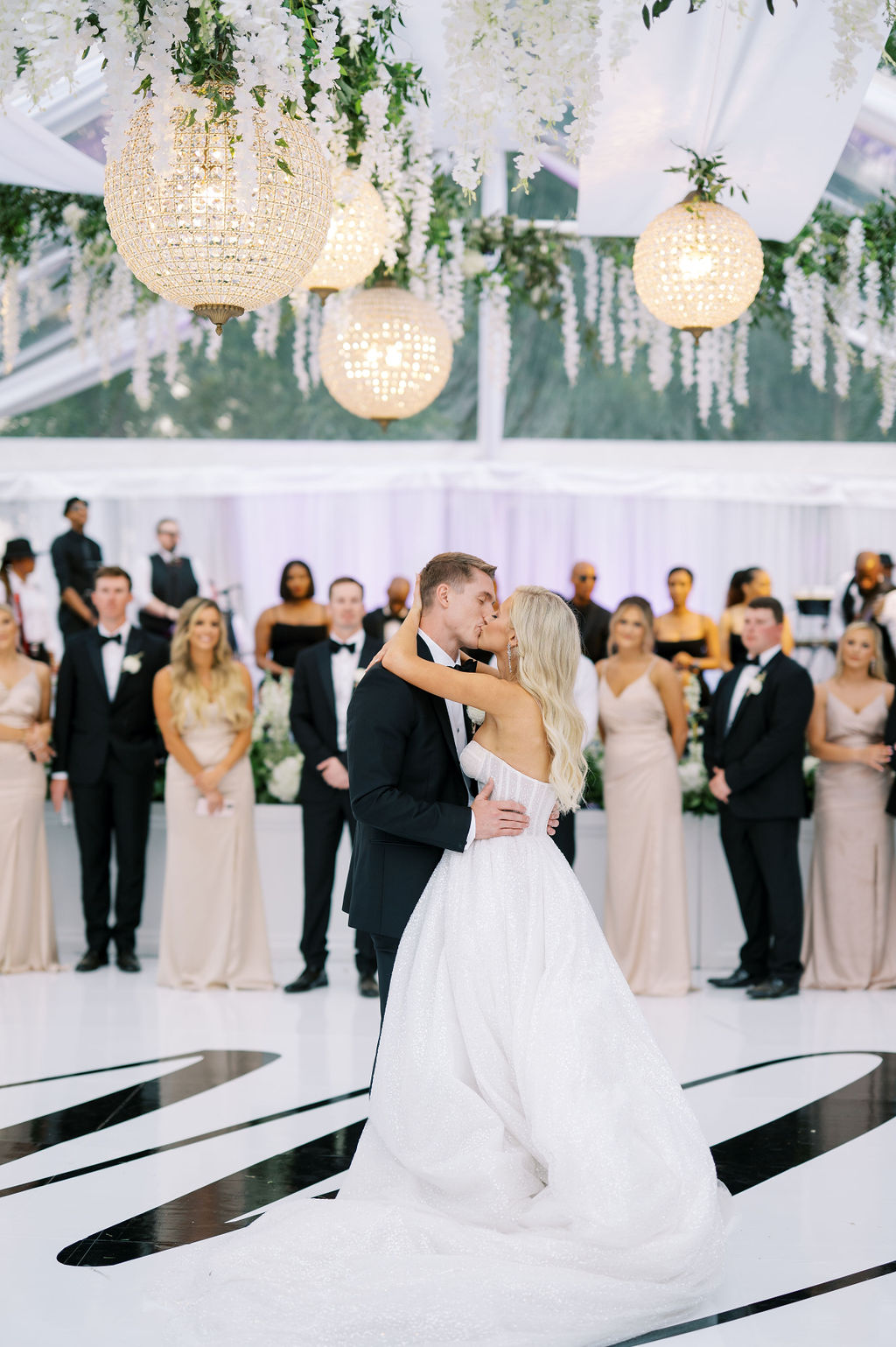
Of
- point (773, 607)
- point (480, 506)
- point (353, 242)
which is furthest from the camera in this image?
point (480, 506)

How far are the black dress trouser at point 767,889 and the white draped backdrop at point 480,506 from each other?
5024 millimetres

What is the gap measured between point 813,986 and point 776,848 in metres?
0.68

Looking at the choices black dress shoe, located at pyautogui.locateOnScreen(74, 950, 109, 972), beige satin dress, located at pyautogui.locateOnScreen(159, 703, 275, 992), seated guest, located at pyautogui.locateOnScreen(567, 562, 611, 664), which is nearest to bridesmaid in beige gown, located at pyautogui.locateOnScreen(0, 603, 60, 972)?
black dress shoe, located at pyautogui.locateOnScreen(74, 950, 109, 972)

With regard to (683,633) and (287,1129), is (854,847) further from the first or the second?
(287,1129)

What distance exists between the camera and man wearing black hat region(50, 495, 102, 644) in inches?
370

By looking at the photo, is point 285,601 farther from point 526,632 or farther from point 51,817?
point 526,632

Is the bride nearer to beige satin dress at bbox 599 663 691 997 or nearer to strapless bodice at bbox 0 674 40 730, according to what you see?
beige satin dress at bbox 599 663 691 997

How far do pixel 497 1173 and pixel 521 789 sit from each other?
0.89 meters

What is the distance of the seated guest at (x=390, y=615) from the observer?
8.26 metres

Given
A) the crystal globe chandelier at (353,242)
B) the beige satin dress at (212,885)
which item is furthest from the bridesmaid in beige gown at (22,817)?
the crystal globe chandelier at (353,242)

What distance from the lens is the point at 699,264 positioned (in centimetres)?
479

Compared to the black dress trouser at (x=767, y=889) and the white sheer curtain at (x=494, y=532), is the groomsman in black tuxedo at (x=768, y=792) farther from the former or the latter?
the white sheer curtain at (x=494, y=532)

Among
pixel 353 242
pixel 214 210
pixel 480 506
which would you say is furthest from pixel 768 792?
pixel 480 506

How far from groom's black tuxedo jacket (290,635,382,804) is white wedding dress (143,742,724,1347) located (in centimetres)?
271
